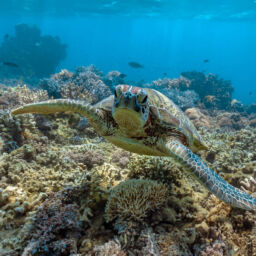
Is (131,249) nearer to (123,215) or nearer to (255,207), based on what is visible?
(123,215)

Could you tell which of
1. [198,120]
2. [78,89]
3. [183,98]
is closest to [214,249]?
[78,89]

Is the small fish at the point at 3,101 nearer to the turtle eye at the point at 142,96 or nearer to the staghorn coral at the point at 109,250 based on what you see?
the turtle eye at the point at 142,96

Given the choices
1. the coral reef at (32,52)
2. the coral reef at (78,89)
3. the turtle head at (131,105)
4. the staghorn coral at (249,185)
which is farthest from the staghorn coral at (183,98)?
the coral reef at (32,52)

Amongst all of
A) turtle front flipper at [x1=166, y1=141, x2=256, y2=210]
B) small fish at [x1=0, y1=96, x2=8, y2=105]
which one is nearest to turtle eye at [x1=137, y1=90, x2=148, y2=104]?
turtle front flipper at [x1=166, y1=141, x2=256, y2=210]

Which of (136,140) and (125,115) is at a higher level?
(125,115)

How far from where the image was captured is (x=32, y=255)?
217 cm

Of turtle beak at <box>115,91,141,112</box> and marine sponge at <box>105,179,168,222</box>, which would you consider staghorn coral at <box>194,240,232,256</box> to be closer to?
marine sponge at <box>105,179,168,222</box>

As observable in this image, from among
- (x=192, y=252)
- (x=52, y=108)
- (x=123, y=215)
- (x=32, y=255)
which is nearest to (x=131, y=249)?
(x=123, y=215)

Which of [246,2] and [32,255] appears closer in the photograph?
[32,255]

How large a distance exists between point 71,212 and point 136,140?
141cm

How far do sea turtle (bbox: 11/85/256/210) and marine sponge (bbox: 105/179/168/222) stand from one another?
580 millimetres

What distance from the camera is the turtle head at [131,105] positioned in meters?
2.54

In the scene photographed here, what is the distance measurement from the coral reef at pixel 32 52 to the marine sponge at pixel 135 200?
2706 centimetres

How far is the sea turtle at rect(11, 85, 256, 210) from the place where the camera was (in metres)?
2.47
